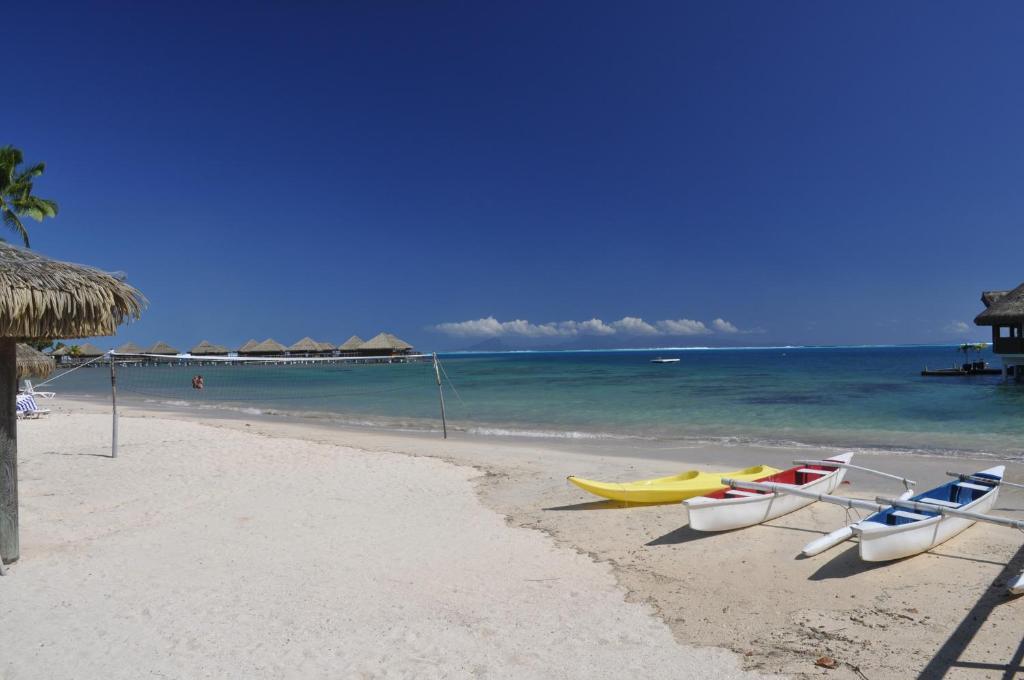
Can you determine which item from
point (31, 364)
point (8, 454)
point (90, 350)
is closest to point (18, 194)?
point (31, 364)

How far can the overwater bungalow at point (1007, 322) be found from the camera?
24.7 metres

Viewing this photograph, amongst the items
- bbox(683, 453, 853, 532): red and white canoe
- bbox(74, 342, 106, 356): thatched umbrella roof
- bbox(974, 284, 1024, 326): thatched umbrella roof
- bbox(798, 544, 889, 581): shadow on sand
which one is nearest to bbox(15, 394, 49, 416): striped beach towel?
bbox(683, 453, 853, 532): red and white canoe

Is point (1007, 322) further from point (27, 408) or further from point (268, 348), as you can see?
point (268, 348)

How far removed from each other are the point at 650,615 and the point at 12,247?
584 cm

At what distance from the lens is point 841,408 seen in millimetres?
19328

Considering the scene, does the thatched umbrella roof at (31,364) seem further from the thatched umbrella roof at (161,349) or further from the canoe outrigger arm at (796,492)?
the thatched umbrella roof at (161,349)

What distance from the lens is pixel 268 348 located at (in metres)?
62.5

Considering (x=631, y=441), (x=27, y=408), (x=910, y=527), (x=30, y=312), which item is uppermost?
(x=30, y=312)

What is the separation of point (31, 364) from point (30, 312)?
29.1 feet

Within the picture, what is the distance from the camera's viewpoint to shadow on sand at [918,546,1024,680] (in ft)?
11.2

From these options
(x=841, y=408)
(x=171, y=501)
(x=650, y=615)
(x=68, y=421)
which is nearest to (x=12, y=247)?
(x=171, y=501)

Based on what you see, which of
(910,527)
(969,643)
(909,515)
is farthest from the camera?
(909,515)

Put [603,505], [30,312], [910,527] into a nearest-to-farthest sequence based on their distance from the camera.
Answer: [30,312]
[910,527]
[603,505]

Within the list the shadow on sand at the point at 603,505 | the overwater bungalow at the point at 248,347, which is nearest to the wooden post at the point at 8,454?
the shadow on sand at the point at 603,505
